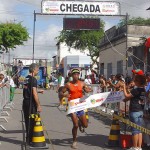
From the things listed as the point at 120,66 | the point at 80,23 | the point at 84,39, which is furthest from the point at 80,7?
the point at 84,39

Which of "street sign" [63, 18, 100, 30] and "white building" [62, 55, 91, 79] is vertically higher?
"street sign" [63, 18, 100, 30]

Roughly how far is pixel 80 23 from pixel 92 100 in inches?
530

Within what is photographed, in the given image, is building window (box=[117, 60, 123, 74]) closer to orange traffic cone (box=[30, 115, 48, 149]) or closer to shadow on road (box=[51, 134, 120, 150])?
shadow on road (box=[51, 134, 120, 150])

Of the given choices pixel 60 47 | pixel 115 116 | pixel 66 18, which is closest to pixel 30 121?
pixel 115 116

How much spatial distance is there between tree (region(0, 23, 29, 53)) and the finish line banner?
33.5 m

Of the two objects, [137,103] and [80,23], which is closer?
[137,103]

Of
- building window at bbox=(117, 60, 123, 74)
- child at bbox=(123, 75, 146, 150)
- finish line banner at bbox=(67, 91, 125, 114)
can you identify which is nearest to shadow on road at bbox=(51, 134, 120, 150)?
finish line banner at bbox=(67, 91, 125, 114)

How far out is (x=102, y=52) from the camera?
1581 inches

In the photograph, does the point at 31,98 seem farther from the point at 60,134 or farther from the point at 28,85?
the point at 60,134

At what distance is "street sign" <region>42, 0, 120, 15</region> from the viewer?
76.2 ft

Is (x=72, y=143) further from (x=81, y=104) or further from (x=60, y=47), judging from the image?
(x=60, y=47)

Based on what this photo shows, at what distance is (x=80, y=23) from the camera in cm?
2255

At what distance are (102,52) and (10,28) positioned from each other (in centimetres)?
1015

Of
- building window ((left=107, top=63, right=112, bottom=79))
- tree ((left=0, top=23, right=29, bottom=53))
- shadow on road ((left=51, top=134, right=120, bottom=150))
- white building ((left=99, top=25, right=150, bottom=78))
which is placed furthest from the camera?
tree ((left=0, top=23, right=29, bottom=53))
